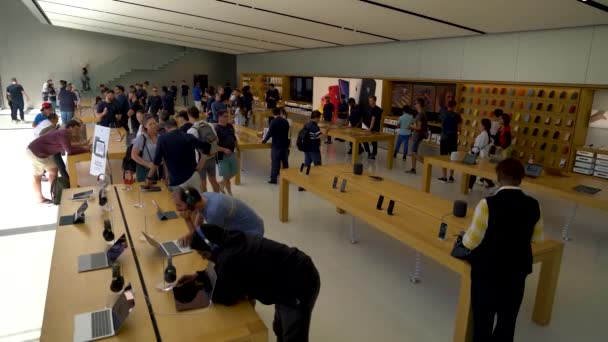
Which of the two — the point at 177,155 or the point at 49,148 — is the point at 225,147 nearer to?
the point at 177,155

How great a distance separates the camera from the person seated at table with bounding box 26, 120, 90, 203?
241 inches

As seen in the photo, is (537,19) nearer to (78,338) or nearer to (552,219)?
(552,219)

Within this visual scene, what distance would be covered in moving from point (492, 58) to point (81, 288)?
854cm

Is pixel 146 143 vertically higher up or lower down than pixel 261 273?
higher up

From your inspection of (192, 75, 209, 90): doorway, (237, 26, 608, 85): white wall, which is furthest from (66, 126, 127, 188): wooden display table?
(192, 75, 209, 90): doorway

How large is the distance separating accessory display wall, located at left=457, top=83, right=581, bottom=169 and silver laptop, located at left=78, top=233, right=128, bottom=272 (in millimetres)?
7270

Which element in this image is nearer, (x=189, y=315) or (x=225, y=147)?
(x=189, y=315)

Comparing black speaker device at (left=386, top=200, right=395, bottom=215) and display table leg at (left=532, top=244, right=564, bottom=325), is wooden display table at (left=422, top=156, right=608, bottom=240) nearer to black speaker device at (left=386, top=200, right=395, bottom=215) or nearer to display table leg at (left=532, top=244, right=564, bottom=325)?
display table leg at (left=532, top=244, right=564, bottom=325)

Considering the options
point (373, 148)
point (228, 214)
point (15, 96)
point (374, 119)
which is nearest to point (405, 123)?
point (374, 119)

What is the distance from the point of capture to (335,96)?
45.8ft

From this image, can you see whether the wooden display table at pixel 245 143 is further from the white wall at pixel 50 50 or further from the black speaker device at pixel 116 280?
the white wall at pixel 50 50

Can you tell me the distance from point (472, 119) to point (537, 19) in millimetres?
3365

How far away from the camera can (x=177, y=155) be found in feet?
16.2

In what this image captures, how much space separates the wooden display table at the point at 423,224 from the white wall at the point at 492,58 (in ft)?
14.8
